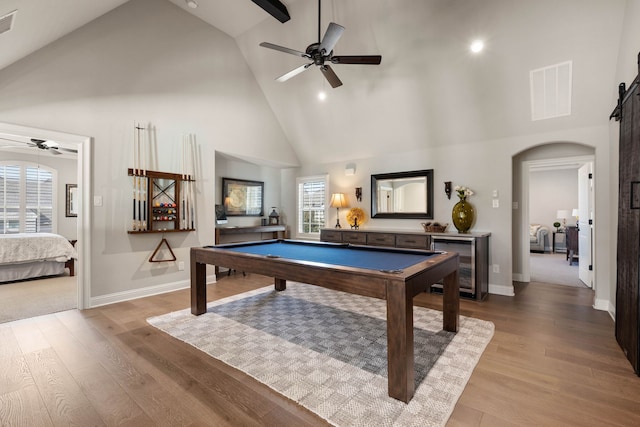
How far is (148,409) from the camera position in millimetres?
1755

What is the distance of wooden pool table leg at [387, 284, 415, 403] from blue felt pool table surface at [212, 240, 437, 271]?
0.35 meters

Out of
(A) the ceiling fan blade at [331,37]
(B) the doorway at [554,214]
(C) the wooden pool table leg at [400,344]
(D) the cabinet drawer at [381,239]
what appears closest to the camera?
(C) the wooden pool table leg at [400,344]

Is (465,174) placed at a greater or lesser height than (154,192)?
greater

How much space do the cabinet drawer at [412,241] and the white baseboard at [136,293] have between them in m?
3.46

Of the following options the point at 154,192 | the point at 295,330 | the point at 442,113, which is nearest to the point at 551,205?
the point at 442,113

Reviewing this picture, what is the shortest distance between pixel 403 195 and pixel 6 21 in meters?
5.04

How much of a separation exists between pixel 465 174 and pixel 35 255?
7.32m

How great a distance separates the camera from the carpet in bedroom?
3469 millimetres

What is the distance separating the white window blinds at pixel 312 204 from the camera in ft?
21.0

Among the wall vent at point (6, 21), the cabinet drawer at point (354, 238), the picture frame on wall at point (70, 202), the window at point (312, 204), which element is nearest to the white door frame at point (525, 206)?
the cabinet drawer at point (354, 238)

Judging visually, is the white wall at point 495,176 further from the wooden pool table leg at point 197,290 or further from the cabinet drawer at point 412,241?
the wooden pool table leg at point 197,290

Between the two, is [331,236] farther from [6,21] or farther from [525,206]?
[6,21]

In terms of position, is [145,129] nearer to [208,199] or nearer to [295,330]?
[208,199]

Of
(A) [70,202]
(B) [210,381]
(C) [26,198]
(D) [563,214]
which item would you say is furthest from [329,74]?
(D) [563,214]
